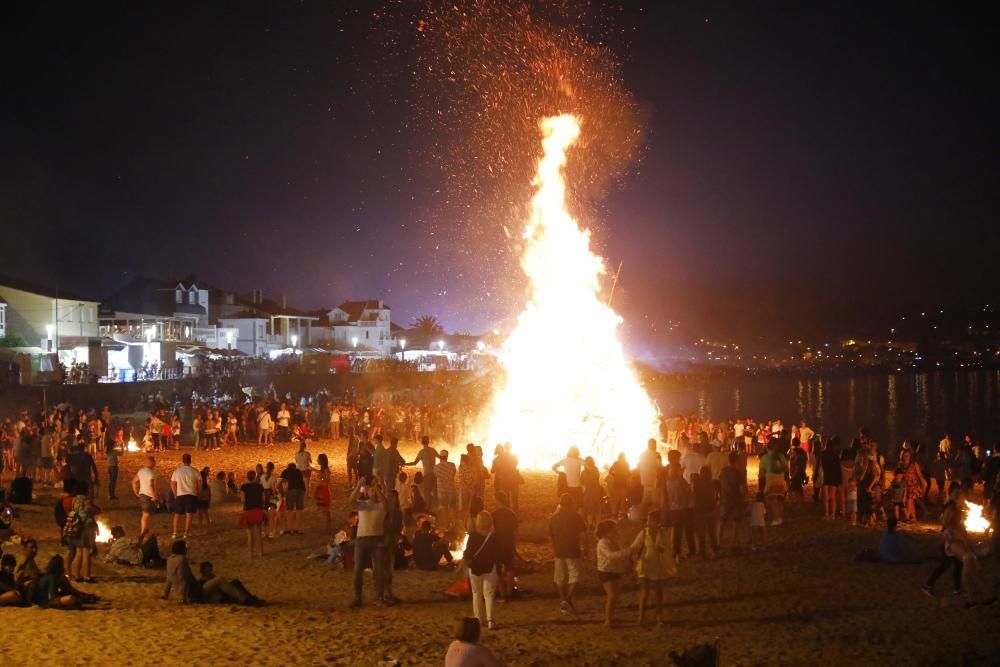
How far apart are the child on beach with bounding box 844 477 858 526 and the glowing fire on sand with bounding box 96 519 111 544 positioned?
13545 millimetres

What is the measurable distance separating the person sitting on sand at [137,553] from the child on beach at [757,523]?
9.43 m

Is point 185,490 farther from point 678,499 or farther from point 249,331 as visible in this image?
point 249,331

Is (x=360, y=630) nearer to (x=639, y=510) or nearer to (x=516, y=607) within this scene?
(x=516, y=607)

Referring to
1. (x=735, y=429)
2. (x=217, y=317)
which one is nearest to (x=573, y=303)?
(x=735, y=429)

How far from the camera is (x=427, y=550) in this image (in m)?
12.8

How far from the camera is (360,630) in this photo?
9.70 m

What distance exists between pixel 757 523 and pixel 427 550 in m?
5.45

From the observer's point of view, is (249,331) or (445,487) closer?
(445,487)

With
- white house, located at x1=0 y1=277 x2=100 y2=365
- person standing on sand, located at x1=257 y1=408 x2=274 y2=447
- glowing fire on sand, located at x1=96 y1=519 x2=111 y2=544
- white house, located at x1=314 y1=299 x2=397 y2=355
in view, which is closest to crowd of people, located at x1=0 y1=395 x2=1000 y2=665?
glowing fire on sand, located at x1=96 y1=519 x2=111 y2=544

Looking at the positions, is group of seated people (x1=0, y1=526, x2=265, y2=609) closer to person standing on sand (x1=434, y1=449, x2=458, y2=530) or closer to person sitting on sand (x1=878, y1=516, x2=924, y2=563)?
person standing on sand (x1=434, y1=449, x2=458, y2=530)

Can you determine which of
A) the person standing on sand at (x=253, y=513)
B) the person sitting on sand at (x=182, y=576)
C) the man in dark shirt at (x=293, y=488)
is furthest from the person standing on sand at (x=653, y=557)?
the man in dark shirt at (x=293, y=488)

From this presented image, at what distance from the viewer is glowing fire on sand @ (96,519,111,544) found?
1436 centimetres

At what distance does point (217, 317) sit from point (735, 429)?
56.4m

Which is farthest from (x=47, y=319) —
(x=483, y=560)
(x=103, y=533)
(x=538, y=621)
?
(x=483, y=560)
